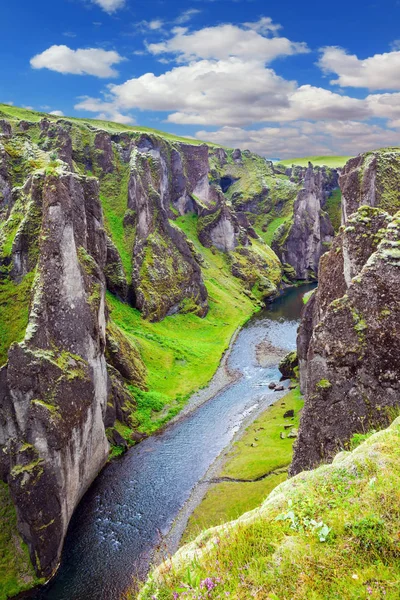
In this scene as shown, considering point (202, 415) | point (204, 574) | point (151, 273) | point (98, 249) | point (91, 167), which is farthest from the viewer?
point (91, 167)

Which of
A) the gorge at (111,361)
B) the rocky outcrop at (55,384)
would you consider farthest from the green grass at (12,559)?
the rocky outcrop at (55,384)

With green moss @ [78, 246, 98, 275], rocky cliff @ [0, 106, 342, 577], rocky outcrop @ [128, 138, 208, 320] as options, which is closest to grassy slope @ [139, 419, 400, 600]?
rocky cliff @ [0, 106, 342, 577]

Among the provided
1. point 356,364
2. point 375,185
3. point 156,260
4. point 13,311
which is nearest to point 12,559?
point 13,311

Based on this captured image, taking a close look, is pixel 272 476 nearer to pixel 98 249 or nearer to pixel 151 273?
pixel 98 249

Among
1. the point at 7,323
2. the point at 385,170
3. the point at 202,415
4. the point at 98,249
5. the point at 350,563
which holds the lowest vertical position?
the point at 202,415

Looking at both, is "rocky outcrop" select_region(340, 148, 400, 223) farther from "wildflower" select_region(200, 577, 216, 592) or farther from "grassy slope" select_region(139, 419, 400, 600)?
"wildflower" select_region(200, 577, 216, 592)

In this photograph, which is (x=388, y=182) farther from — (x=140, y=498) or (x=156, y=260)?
(x=140, y=498)

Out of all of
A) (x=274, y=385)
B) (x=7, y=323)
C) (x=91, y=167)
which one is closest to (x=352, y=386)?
(x=7, y=323)
